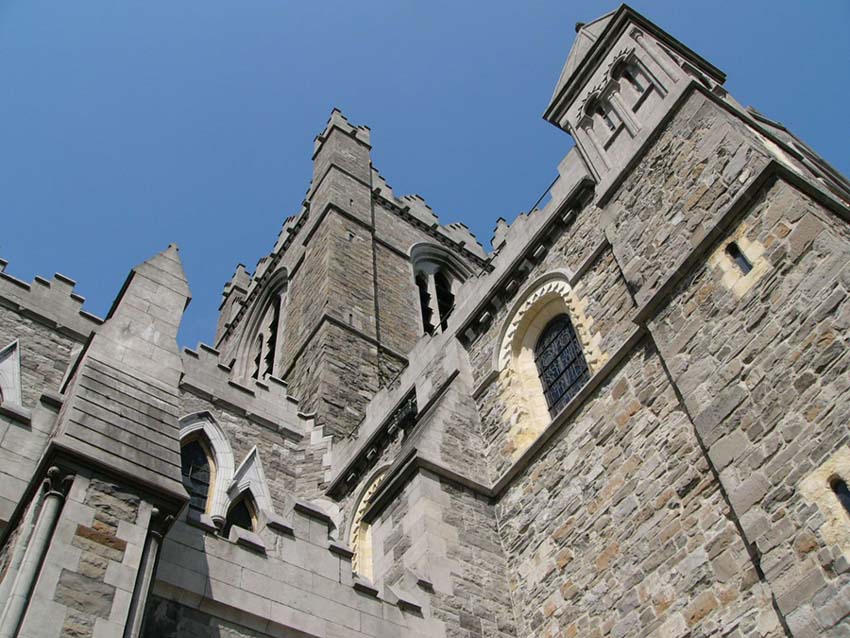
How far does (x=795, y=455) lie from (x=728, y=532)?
998 mm

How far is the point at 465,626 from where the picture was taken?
28.1 feet

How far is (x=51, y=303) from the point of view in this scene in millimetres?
14242

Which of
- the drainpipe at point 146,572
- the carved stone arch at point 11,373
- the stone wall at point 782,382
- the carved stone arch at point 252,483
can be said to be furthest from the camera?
the carved stone arch at point 252,483

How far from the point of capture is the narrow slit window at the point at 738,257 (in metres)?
7.36

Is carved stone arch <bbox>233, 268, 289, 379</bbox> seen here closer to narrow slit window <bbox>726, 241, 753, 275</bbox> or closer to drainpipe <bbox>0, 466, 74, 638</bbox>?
narrow slit window <bbox>726, 241, 753, 275</bbox>

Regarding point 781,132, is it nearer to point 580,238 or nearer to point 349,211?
point 580,238

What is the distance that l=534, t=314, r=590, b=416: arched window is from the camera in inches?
394

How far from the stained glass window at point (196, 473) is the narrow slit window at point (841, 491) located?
9489 mm

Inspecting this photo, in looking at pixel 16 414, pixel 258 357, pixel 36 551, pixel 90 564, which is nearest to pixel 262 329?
pixel 258 357

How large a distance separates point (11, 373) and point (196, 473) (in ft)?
10.6

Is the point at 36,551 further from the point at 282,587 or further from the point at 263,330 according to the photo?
the point at 263,330

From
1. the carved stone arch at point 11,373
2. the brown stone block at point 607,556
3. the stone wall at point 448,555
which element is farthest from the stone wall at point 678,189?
the carved stone arch at point 11,373

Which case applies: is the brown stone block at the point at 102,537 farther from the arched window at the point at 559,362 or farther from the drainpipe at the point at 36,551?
the arched window at the point at 559,362

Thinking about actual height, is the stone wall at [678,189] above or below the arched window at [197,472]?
below
